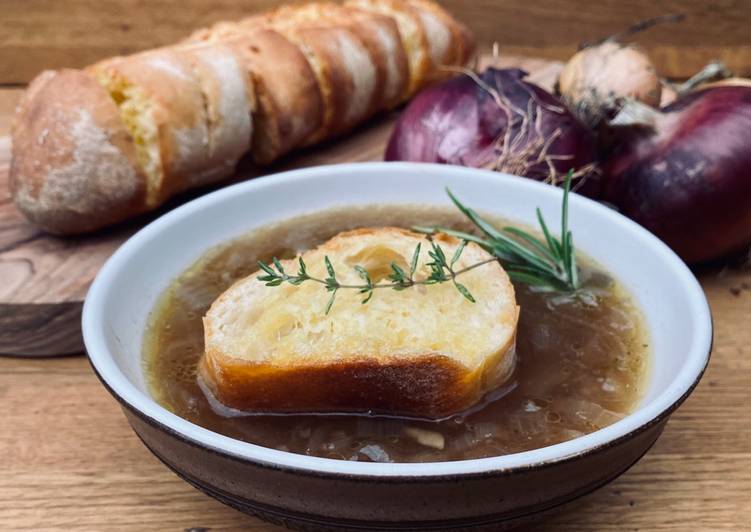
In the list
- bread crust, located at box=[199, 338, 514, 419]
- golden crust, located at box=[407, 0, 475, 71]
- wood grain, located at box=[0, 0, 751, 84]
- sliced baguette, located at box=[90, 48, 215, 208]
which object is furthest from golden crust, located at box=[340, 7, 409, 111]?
bread crust, located at box=[199, 338, 514, 419]

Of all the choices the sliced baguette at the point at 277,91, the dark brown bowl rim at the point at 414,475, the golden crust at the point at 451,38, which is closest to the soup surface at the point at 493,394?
the dark brown bowl rim at the point at 414,475

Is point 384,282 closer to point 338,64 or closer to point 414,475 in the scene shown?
point 414,475

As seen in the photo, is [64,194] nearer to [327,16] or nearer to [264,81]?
[264,81]

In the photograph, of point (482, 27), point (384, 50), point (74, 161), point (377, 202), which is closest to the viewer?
point (377, 202)

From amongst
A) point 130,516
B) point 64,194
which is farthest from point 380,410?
point 64,194

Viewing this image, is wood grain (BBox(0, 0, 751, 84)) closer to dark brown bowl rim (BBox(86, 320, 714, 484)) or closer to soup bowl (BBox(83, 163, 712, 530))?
soup bowl (BBox(83, 163, 712, 530))

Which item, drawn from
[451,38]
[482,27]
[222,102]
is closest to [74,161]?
[222,102]
